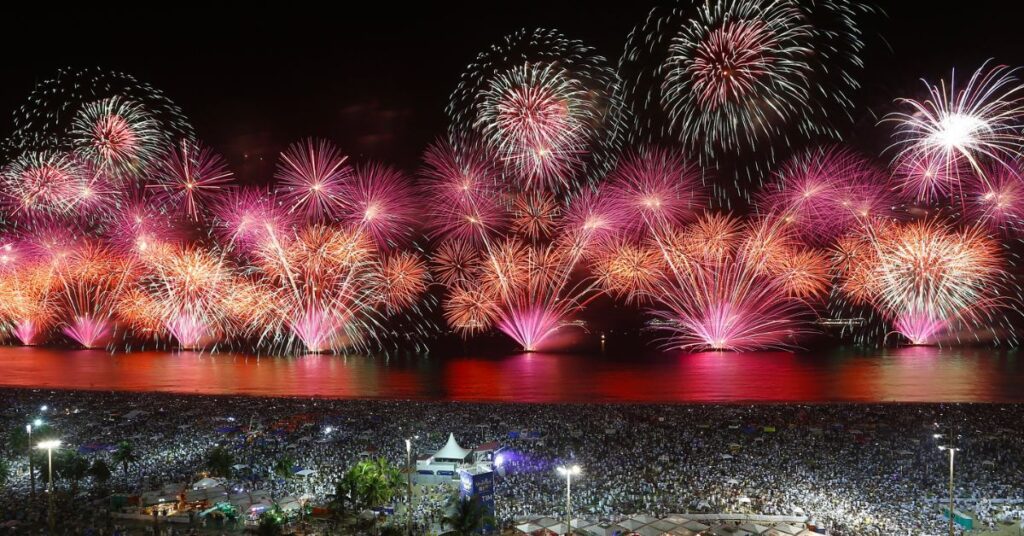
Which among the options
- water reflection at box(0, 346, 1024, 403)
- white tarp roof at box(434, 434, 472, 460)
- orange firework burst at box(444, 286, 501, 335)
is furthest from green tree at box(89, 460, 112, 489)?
orange firework burst at box(444, 286, 501, 335)

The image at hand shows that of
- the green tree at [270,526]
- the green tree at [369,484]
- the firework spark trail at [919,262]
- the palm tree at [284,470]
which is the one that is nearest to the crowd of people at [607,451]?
the palm tree at [284,470]

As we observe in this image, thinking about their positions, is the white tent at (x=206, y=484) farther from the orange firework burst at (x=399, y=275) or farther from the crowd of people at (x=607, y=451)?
the orange firework burst at (x=399, y=275)

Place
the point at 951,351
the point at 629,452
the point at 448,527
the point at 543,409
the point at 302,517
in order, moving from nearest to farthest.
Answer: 1. the point at 448,527
2. the point at 302,517
3. the point at 629,452
4. the point at 543,409
5. the point at 951,351

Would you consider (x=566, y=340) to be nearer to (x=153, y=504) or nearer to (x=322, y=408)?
(x=322, y=408)

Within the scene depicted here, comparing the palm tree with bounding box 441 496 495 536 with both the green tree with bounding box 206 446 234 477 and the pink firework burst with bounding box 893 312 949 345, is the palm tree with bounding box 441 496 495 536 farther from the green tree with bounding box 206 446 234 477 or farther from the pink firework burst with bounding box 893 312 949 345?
the pink firework burst with bounding box 893 312 949 345

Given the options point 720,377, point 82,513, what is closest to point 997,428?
point 720,377
